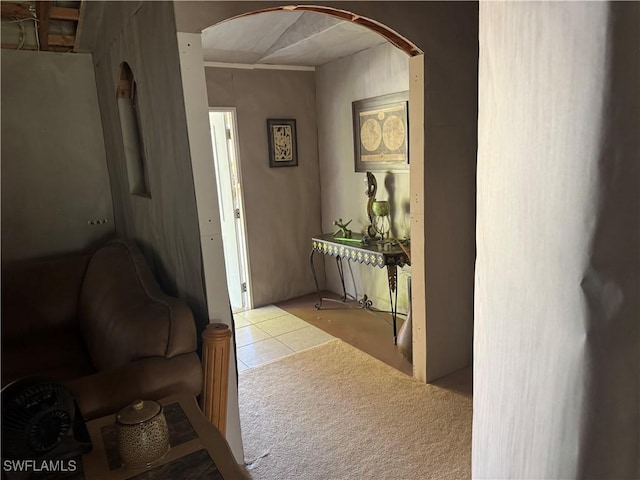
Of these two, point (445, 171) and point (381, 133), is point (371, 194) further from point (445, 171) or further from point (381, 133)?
point (445, 171)

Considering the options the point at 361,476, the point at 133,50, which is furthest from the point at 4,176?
the point at 361,476

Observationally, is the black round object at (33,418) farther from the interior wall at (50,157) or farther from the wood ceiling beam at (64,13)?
the interior wall at (50,157)

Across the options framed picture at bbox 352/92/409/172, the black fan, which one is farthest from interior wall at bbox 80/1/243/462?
framed picture at bbox 352/92/409/172

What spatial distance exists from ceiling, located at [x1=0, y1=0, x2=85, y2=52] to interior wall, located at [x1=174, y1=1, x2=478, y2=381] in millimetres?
1738

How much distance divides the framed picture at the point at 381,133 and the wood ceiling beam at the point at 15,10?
8.09 feet

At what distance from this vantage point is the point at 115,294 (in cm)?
220

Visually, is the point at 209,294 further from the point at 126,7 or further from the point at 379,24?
the point at 379,24

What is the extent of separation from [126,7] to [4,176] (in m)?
1.68

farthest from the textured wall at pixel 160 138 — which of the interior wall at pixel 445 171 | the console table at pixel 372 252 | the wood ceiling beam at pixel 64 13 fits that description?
the console table at pixel 372 252

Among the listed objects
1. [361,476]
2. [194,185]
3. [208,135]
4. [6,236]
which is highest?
[208,135]

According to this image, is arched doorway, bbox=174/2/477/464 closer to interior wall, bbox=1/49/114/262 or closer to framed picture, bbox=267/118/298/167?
framed picture, bbox=267/118/298/167

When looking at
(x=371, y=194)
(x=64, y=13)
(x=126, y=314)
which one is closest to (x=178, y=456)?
(x=126, y=314)

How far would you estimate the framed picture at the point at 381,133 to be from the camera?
3545mm

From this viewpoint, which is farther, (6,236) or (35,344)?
(6,236)
